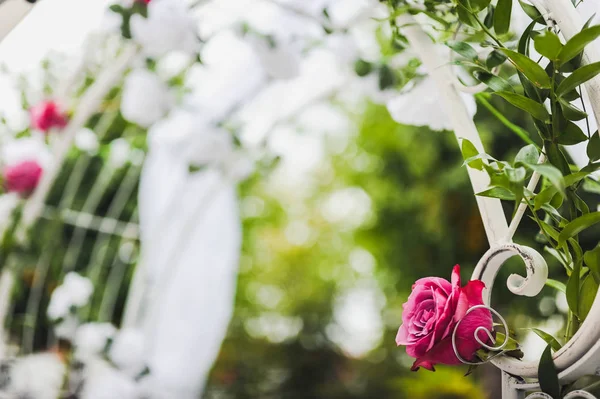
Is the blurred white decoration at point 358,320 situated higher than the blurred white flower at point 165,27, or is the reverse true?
the blurred white flower at point 165,27

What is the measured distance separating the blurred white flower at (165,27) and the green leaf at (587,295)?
2.30ft

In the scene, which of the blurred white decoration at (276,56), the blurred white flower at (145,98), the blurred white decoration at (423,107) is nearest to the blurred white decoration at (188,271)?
the blurred white flower at (145,98)

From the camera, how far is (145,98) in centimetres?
116

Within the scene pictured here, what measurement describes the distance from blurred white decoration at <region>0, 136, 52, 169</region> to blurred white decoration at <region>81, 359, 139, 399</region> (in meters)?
0.48

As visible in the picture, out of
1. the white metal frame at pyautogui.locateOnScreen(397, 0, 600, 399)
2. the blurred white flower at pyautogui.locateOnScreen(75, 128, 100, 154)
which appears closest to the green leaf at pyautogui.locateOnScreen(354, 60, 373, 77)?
the white metal frame at pyautogui.locateOnScreen(397, 0, 600, 399)

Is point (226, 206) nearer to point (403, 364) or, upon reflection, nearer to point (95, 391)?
point (95, 391)

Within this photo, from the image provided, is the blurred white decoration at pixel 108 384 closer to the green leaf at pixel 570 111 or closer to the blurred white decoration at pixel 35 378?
the blurred white decoration at pixel 35 378

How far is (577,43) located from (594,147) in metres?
0.10

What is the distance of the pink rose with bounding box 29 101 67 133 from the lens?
4.38ft

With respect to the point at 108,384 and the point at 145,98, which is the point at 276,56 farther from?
the point at 108,384

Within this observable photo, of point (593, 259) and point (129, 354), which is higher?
point (593, 259)

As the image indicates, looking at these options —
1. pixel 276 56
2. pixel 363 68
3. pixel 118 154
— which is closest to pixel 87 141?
pixel 118 154

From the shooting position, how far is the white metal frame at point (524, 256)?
44 centimetres

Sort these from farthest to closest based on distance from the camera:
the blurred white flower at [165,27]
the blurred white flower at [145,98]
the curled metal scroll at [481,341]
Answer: the blurred white flower at [145,98], the blurred white flower at [165,27], the curled metal scroll at [481,341]
